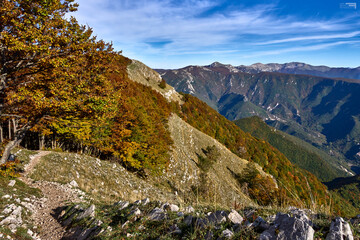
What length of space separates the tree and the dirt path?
3.16 m

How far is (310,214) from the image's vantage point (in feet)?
19.0

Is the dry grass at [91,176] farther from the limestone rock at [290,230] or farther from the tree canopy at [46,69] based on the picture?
the limestone rock at [290,230]

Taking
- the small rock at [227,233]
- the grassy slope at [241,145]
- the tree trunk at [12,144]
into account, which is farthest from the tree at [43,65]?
the grassy slope at [241,145]

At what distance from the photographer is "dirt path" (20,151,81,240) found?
7.72 meters

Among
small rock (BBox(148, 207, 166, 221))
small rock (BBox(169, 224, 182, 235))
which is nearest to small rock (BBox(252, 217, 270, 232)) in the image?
small rock (BBox(169, 224, 182, 235))

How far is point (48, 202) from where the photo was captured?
1048cm

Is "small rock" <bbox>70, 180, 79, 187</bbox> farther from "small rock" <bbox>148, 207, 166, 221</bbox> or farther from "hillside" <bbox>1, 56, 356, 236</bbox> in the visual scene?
"small rock" <bbox>148, 207, 166, 221</bbox>

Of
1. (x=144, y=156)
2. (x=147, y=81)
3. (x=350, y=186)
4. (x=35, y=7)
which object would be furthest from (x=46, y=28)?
(x=350, y=186)

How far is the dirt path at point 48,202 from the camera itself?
7.72 meters

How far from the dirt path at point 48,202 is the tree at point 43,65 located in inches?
124

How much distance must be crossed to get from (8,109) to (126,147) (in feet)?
48.9

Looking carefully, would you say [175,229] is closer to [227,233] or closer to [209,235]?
[209,235]

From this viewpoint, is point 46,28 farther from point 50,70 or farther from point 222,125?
point 222,125

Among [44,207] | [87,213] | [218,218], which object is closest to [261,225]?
[218,218]
